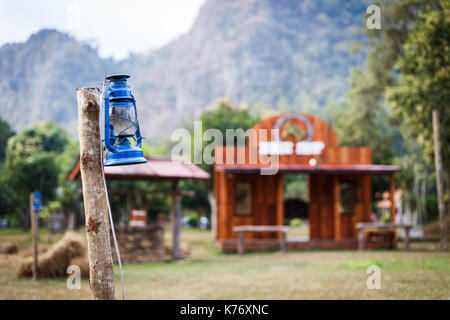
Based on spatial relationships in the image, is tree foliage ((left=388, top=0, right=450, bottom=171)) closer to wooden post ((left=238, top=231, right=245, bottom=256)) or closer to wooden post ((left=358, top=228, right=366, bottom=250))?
wooden post ((left=358, top=228, right=366, bottom=250))

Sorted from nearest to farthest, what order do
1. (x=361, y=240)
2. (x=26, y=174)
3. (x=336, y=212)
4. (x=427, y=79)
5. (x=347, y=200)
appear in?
(x=361, y=240) → (x=336, y=212) → (x=427, y=79) → (x=347, y=200) → (x=26, y=174)

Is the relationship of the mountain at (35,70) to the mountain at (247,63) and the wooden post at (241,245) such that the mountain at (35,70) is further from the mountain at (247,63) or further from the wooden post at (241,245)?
the mountain at (247,63)

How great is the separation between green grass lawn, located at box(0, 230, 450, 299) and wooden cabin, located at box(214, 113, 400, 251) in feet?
13.7

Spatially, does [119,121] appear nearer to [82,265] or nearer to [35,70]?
Answer: [35,70]

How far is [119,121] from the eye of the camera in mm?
4484

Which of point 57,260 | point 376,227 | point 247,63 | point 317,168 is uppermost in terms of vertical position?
point 247,63

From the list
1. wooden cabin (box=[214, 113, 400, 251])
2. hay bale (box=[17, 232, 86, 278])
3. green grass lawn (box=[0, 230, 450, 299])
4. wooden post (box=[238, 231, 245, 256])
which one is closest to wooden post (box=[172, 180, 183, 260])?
green grass lawn (box=[0, 230, 450, 299])

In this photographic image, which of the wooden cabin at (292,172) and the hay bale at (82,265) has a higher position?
the wooden cabin at (292,172)

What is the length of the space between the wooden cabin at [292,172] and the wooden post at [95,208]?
14301 millimetres

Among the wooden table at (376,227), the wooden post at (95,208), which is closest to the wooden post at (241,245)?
the wooden table at (376,227)

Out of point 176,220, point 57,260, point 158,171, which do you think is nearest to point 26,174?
point 176,220

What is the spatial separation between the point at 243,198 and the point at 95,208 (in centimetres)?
1646

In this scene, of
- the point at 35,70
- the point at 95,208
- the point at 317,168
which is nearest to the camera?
the point at 95,208

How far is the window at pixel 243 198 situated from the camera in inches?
813
